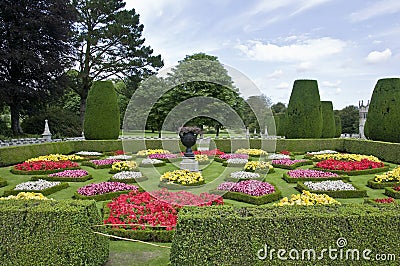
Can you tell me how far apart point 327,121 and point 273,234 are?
2082 cm

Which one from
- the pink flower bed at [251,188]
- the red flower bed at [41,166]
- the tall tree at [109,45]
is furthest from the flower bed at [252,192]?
the tall tree at [109,45]

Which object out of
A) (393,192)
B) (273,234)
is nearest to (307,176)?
(393,192)

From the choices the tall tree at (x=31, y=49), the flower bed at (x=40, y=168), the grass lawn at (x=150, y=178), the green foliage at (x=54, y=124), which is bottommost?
the grass lawn at (x=150, y=178)

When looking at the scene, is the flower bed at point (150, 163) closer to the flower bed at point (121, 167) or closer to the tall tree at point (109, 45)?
the flower bed at point (121, 167)

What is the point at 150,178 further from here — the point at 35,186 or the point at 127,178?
the point at 35,186

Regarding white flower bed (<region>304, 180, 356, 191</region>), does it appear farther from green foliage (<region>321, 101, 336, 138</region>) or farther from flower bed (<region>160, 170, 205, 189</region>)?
green foliage (<region>321, 101, 336, 138</region>)

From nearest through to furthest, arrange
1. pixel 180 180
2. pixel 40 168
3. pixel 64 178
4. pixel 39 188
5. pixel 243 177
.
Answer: pixel 39 188 < pixel 180 180 < pixel 243 177 < pixel 64 178 < pixel 40 168

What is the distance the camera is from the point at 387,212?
3619mm

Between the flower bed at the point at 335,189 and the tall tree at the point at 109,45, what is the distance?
21609 millimetres

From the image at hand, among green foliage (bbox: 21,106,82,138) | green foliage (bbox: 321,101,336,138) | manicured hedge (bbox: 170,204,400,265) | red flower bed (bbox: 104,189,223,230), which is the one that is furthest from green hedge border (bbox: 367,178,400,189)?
green foliage (bbox: 21,106,82,138)

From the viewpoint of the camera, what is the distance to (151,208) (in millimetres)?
5961

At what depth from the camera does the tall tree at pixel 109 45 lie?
2664 cm

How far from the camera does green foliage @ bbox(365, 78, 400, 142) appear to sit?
1498 cm

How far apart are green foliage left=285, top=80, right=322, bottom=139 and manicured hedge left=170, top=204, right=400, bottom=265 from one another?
1579 cm
